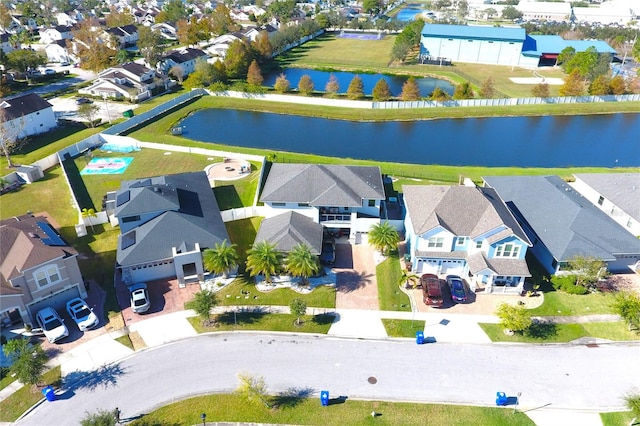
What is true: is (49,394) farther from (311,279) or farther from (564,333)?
(564,333)

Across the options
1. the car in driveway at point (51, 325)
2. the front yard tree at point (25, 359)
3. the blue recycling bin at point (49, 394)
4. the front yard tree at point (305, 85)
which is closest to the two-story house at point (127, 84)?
the front yard tree at point (305, 85)

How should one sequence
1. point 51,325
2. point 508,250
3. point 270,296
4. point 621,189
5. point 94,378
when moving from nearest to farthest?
point 94,378 < point 51,325 < point 270,296 < point 508,250 < point 621,189

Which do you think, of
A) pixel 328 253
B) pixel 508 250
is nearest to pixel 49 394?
pixel 328 253

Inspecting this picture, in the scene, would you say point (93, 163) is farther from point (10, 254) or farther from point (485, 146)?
point (485, 146)

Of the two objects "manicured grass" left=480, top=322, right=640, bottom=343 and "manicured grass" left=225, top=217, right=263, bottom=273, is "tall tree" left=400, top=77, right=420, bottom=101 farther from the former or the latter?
"manicured grass" left=480, top=322, right=640, bottom=343

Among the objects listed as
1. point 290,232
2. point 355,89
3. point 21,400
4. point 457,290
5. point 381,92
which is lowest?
point 21,400

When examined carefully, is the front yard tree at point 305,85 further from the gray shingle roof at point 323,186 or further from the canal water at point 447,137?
the gray shingle roof at point 323,186
